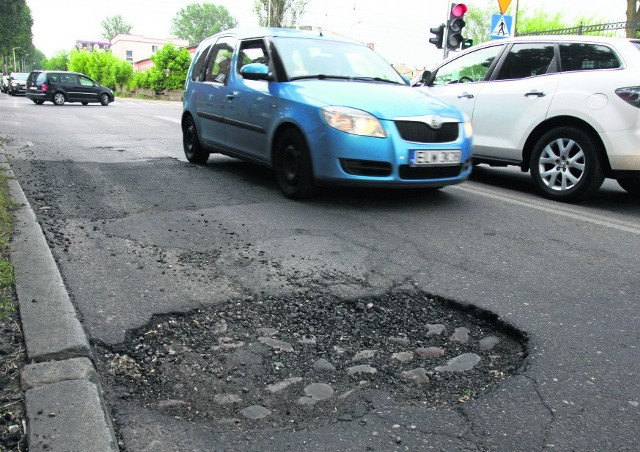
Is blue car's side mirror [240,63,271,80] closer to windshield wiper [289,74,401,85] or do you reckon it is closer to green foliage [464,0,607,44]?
windshield wiper [289,74,401,85]

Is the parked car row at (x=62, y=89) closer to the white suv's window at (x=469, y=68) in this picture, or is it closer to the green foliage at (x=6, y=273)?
the white suv's window at (x=469, y=68)

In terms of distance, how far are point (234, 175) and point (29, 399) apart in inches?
213

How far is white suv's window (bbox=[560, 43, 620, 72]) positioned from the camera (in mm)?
6055

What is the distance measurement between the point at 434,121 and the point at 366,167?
2.59ft

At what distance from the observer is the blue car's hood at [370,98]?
18.0 ft

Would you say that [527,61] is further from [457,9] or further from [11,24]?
[11,24]

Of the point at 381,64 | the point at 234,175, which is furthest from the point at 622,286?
the point at 234,175

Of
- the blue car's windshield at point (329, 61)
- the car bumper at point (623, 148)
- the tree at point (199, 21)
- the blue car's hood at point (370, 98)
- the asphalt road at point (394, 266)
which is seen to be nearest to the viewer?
the asphalt road at point (394, 266)

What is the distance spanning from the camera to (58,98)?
1150 inches

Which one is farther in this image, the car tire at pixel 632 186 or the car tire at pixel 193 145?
the car tire at pixel 193 145

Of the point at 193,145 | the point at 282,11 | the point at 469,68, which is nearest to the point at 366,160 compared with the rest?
the point at 469,68

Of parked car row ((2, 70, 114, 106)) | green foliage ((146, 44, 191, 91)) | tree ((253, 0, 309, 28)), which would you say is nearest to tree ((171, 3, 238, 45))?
tree ((253, 0, 309, 28))

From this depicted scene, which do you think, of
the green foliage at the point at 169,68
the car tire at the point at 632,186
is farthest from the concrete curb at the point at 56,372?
the green foliage at the point at 169,68

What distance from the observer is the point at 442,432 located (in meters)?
2.18
